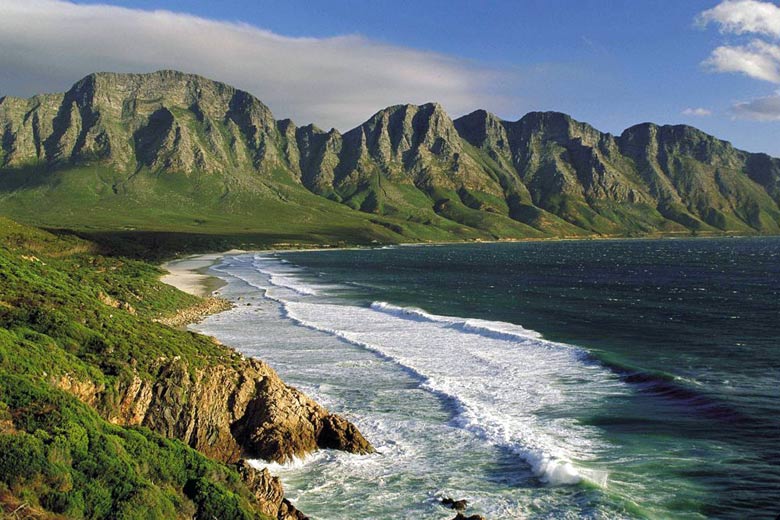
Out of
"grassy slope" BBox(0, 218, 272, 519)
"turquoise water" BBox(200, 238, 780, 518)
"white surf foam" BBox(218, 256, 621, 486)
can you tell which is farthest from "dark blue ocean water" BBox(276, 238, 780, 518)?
"grassy slope" BBox(0, 218, 272, 519)

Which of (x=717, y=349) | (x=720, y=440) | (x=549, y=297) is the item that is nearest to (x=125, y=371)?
(x=720, y=440)

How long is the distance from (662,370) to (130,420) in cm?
3581

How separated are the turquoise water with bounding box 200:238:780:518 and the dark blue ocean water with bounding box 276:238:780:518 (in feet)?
0.46

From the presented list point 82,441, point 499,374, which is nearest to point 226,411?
point 82,441

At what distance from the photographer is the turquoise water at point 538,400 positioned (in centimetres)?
2198

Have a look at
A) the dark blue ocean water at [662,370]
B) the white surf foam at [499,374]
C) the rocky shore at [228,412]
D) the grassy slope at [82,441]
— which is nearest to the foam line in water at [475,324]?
the white surf foam at [499,374]

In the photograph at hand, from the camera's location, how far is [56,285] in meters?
37.8

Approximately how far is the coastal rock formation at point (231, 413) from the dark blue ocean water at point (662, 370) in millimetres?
10494

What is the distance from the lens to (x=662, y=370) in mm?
40812

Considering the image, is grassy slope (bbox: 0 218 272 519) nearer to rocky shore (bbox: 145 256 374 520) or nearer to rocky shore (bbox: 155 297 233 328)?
rocky shore (bbox: 145 256 374 520)

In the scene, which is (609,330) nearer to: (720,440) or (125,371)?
(720,440)

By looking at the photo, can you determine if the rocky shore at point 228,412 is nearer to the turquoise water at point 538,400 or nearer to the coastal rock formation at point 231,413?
the coastal rock formation at point 231,413

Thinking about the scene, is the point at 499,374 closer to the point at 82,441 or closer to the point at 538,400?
the point at 538,400

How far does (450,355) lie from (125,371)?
93.3 feet
